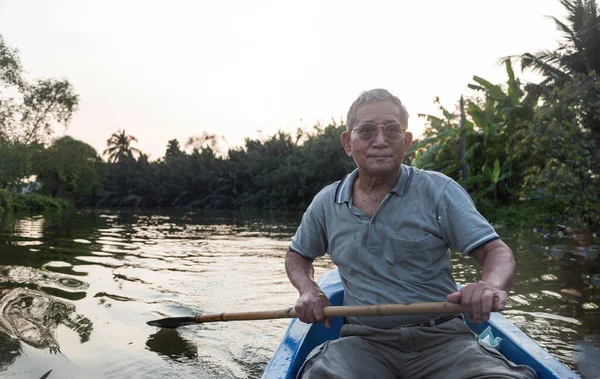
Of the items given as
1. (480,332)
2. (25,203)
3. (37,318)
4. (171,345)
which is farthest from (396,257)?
(25,203)

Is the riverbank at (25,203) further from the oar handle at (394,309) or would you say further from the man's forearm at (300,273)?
the oar handle at (394,309)

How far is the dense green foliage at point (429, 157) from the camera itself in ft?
32.9

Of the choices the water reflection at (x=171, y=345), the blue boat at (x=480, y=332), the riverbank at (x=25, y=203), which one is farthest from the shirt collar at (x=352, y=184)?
the riverbank at (x=25, y=203)

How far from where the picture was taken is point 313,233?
7.14 feet

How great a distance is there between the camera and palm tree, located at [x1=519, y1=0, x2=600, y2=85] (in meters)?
13.2

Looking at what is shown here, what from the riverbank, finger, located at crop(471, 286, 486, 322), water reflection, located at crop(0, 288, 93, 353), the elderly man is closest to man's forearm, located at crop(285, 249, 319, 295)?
the elderly man

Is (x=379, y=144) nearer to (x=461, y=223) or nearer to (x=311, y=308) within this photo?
(x=461, y=223)

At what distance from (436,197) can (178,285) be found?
168 inches

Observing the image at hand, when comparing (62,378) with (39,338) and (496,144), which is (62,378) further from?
(496,144)

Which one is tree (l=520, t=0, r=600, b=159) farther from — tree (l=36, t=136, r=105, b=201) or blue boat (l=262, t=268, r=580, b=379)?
tree (l=36, t=136, r=105, b=201)

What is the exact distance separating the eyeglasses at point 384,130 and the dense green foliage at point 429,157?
7.88 metres

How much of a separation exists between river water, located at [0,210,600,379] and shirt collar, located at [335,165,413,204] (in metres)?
1.56

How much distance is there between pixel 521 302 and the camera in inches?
184

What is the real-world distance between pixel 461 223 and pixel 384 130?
46 cm
